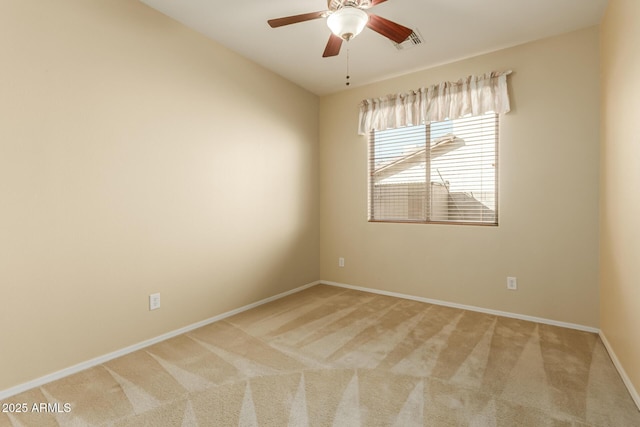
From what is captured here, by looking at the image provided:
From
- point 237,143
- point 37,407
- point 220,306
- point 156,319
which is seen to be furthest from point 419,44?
point 37,407

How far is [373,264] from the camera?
3883 mm

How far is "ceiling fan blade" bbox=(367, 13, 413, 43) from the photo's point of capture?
1981 mm

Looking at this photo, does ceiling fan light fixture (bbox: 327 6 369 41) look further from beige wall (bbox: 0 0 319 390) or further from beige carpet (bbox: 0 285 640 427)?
beige carpet (bbox: 0 285 640 427)

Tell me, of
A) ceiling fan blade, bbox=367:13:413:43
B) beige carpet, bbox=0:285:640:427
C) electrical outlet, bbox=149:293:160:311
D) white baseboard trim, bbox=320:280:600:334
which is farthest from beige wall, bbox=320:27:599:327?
electrical outlet, bbox=149:293:160:311

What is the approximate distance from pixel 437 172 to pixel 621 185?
1.61 metres

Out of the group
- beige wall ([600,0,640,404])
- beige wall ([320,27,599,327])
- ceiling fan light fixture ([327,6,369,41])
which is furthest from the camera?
beige wall ([320,27,599,327])

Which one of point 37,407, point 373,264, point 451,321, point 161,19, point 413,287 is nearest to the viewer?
point 37,407

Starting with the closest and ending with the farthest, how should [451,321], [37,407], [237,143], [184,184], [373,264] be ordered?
[37,407] < [184,184] < [451,321] < [237,143] < [373,264]

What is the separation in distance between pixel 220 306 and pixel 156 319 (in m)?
0.61

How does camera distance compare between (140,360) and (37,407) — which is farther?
(140,360)

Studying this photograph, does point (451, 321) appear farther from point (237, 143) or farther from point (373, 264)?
point (237, 143)

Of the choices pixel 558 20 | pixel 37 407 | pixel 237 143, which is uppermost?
pixel 558 20

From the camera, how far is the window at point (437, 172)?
3.17m

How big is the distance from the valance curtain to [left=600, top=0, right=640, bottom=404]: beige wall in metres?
0.78
